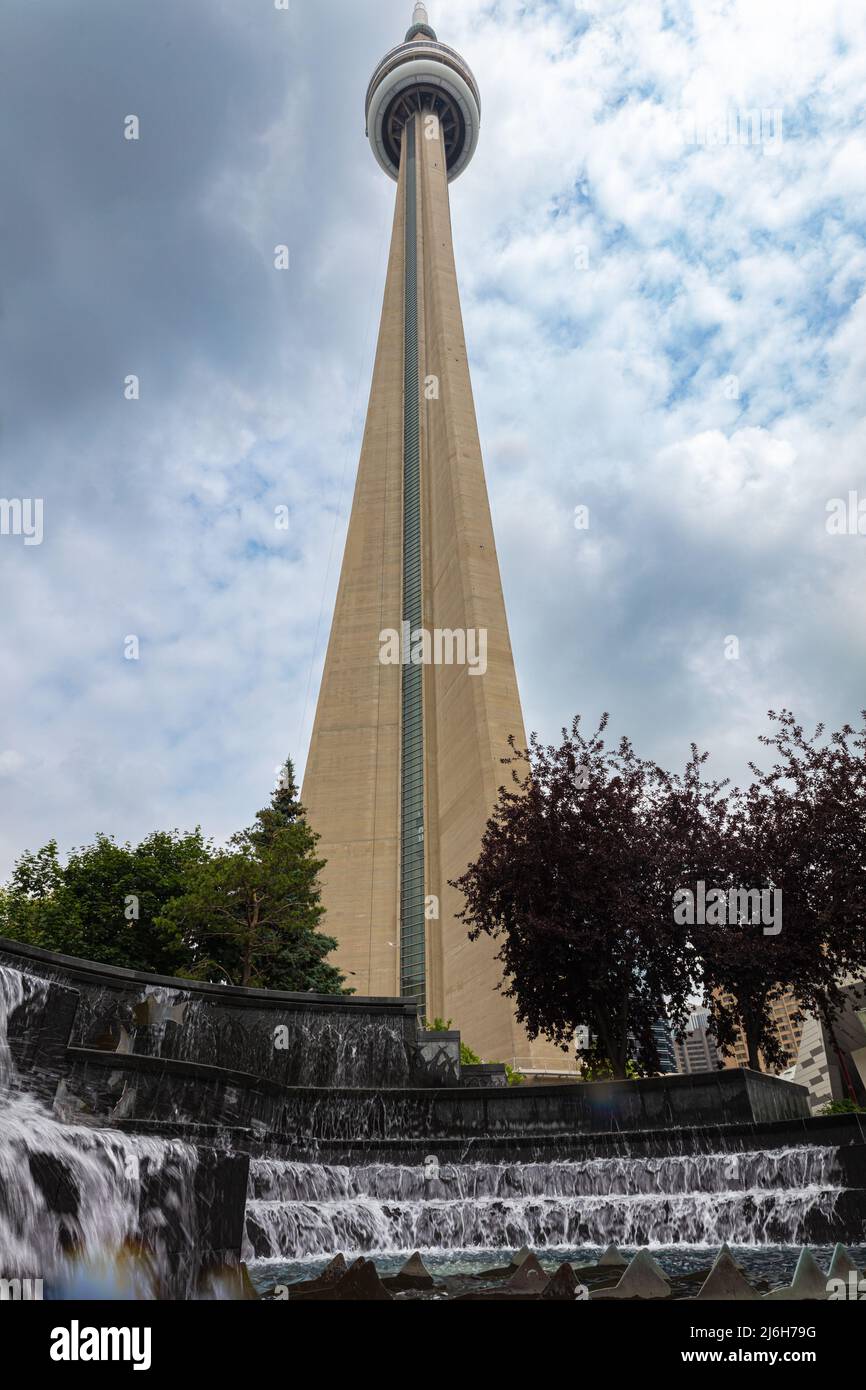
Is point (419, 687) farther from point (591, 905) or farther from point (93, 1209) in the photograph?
point (93, 1209)

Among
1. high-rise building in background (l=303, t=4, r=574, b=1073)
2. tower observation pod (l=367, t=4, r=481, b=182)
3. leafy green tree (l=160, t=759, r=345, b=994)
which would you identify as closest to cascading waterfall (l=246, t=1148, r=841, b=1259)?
leafy green tree (l=160, t=759, r=345, b=994)

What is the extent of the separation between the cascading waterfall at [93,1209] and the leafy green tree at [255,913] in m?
12.4

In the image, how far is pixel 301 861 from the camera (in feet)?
63.1

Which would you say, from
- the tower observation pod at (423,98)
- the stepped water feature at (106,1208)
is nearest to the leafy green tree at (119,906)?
the stepped water feature at (106,1208)

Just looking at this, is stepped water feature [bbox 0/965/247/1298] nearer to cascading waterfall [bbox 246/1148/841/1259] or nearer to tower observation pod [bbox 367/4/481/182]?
cascading waterfall [bbox 246/1148/841/1259]

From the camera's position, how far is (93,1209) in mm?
5121

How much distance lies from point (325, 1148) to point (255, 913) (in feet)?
27.6

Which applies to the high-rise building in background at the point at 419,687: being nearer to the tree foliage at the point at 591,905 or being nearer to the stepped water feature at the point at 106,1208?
the tree foliage at the point at 591,905

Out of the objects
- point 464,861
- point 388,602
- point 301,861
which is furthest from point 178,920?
point 388,602

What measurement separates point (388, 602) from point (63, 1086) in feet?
123

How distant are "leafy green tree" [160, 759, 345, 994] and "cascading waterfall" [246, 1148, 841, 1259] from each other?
9.16m

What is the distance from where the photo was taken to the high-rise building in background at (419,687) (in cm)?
3434

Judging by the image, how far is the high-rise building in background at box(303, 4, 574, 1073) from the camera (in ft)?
113

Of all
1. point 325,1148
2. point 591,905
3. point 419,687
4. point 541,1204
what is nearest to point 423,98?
point 419,687
